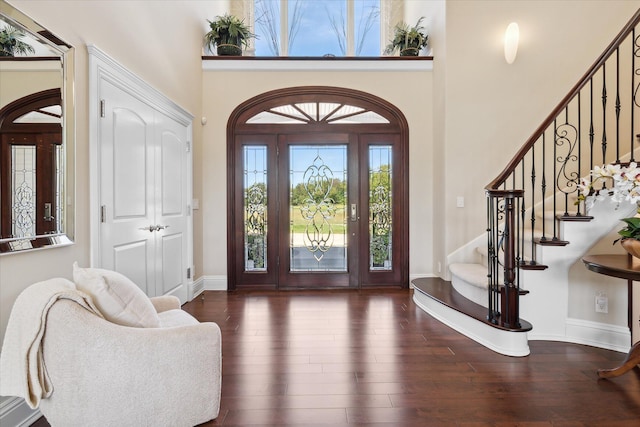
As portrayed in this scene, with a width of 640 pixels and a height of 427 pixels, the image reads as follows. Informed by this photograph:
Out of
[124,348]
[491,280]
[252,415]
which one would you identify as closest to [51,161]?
[124,348]

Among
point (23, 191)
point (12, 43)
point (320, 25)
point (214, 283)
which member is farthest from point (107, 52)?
point (320, 25)

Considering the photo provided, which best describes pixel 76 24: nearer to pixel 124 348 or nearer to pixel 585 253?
pixel 124 348

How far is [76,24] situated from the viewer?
7.90 feet

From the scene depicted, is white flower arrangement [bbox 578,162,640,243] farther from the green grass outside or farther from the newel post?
the green grass outside

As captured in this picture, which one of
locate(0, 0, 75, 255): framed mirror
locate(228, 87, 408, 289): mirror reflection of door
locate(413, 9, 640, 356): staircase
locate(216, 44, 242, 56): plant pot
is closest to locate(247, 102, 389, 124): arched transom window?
locate(228, 87, 408, 289): mirror reflection of door

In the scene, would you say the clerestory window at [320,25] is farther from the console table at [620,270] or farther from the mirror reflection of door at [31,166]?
the console table at [620,270]

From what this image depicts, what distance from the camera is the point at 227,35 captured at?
481cm

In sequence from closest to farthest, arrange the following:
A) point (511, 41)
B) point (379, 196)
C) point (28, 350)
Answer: point (28, 350), point (511, 41), point (379, 196)

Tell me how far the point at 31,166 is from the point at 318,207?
3.30 meters

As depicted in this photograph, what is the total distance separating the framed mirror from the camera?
184 cm

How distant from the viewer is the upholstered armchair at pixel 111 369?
5.42 feet

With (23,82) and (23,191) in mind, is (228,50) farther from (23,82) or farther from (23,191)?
(23,191)

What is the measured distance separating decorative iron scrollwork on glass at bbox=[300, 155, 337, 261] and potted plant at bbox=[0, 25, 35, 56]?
3.27 metres

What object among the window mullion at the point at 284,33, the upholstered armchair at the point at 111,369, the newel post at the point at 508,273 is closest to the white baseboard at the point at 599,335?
the newel post at the point at 508,273
